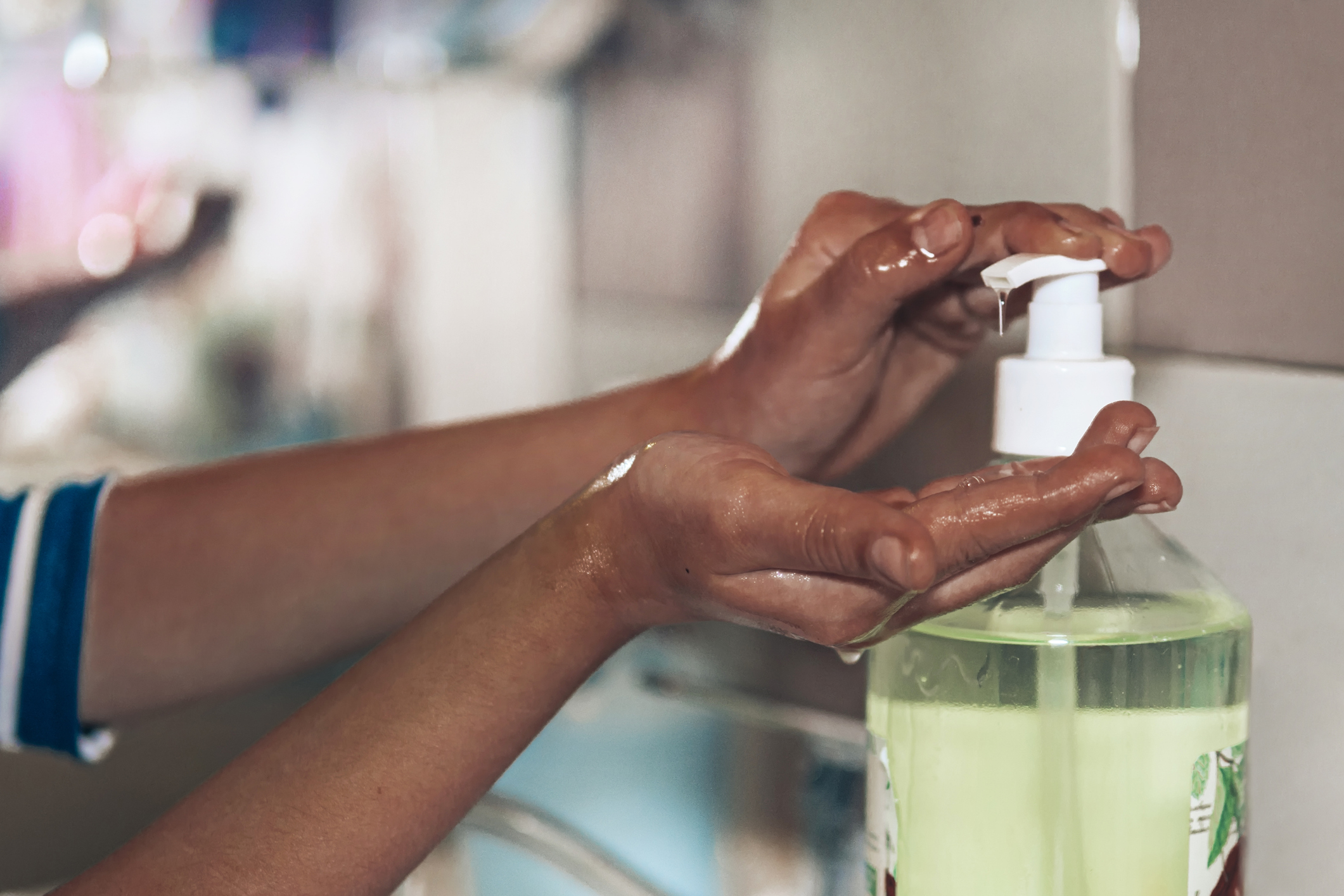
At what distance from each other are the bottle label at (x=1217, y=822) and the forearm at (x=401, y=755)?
0.53ft

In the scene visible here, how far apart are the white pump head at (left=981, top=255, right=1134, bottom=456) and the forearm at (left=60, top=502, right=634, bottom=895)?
0.39ft

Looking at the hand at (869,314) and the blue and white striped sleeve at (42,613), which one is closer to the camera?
the hand at (869,314)

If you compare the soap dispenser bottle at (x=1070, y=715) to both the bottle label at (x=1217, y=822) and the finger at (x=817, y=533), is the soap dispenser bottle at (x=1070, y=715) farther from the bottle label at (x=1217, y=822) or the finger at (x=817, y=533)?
the finger at (x=817, y=533)

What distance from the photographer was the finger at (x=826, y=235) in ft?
1.37

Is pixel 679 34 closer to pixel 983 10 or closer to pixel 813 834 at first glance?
pixel 983 10

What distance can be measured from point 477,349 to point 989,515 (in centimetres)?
60

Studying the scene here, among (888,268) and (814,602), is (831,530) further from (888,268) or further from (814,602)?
(888,268)

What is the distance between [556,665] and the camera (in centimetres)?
32

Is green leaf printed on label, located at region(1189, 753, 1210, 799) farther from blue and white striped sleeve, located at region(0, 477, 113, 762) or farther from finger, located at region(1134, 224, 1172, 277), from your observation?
blue and white striped sleeve, located at region(0, 477, 113, 762)

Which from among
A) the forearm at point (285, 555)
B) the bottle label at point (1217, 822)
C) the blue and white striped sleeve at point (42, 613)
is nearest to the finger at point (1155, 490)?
the bottle label at point (1217, 822)

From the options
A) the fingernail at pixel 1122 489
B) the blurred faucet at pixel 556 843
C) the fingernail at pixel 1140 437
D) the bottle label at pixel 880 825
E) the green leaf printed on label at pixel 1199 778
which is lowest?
the blurred faucet at pixel 556 843

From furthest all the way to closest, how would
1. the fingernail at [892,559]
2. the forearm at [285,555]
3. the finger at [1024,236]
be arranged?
the forearm at [285,555], the finger at [1024,236], the fingernail at [892,559]

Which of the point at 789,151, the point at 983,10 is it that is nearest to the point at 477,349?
the point at 789,151

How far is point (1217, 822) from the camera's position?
0.35 meters
